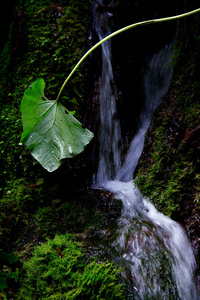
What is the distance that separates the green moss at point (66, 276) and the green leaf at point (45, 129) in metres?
0.78

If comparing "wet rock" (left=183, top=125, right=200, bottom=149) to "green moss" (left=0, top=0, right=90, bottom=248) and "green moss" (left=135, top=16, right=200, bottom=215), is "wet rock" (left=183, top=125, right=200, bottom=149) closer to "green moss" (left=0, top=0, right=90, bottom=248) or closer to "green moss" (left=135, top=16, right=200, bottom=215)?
"green moss" (left=135, top=16, right=200, bottom=215)

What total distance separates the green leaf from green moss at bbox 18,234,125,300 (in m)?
0.78

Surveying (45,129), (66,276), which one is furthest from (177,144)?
(66,276)

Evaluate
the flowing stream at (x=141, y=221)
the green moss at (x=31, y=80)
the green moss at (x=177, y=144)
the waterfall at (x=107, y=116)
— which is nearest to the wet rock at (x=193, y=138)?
the green moss at (x=177, y=144)

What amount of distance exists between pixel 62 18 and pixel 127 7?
4.04 feet

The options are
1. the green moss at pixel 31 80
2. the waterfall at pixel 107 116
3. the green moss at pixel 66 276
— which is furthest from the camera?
the waterfall at pixel 107 116

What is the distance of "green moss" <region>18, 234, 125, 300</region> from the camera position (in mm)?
1562

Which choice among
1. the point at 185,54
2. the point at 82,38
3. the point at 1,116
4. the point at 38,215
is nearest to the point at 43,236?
→ the point at 38,215

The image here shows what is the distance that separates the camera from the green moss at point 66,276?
156 centimetres

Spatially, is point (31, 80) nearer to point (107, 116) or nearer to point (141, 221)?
point (107, 116)

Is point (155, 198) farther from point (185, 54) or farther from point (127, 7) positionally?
point (127, 7)

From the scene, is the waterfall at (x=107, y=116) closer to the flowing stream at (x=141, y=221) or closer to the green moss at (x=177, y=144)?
the flowing stream at (x=141, y=221)

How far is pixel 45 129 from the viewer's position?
1977 mm

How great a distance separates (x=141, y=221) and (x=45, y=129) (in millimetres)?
1616
